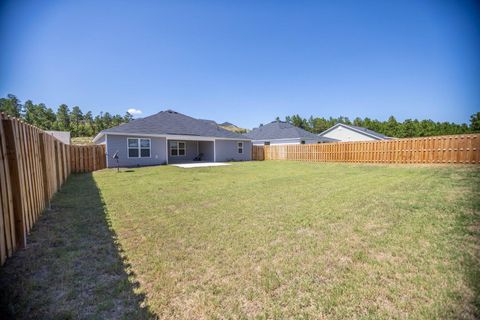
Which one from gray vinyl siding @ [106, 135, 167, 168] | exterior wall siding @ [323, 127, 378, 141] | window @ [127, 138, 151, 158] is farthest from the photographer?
exterior wall siding @ [323, 127, 378, 141]

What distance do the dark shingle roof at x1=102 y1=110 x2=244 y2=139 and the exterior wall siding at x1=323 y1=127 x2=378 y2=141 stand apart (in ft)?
61.5

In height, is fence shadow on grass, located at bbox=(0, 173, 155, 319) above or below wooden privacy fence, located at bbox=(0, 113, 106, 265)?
below

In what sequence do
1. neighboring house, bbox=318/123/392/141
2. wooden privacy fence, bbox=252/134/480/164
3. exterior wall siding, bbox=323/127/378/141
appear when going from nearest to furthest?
wooden privacy fence, bbox=252/134/480/164 → neighboring house, bbox=318/123/392/141 → exterior wall siding, bbox=323/127/378/141

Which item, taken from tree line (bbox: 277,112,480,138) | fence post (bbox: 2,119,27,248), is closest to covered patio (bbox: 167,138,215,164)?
fence post (bbox: 2,119,27,248)

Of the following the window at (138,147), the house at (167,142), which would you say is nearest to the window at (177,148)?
Result: the house at (167,142)

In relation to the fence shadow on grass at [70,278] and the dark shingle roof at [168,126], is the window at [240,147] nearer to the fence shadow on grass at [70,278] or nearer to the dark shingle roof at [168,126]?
the dark shingle roof at [168,126]

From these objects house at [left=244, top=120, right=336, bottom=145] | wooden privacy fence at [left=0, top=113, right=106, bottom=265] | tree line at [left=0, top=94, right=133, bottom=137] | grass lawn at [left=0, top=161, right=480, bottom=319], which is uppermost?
tree line at [left=0, top=94, right=133, bottom=137]

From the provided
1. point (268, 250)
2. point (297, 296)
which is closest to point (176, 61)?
point (268, 250)

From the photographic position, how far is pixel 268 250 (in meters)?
3.15

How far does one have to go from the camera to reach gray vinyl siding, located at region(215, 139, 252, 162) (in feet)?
71.9

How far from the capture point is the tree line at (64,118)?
43.3 m

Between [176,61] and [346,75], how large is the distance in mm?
13886

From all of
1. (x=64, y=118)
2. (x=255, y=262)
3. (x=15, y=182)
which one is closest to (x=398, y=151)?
(x=255, y=262)

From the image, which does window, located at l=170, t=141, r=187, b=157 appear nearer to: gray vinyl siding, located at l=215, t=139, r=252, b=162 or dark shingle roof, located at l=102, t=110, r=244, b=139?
dark shingle roof, located at l=102, t=110, r=244, b=139
